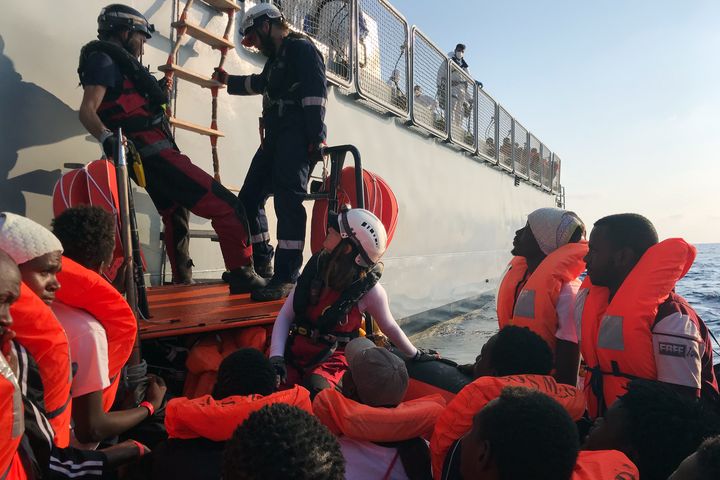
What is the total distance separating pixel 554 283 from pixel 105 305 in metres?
2.14

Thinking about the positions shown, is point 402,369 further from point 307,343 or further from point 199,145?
Result: point 199,145

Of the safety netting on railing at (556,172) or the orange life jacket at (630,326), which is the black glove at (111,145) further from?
the safety netting on railing at (556,172)

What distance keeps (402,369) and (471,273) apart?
8167mm

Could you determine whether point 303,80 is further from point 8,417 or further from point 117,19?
point 8,417

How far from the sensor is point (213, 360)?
2.54 m

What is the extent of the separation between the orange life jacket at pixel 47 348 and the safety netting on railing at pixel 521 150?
39.4 ft

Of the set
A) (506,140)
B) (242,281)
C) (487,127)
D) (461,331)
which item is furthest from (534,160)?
(242,281)

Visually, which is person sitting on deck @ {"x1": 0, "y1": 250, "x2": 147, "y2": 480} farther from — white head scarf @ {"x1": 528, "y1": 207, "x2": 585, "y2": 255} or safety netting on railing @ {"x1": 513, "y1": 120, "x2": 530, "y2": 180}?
safety netting on railing @ {"x1": 513, "y1": 120, "x2": 530, "y2": 180}

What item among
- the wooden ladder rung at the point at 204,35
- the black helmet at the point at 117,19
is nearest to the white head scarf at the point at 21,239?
the black helmet at the point at 117,19

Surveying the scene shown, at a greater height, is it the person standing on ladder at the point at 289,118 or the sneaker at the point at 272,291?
the person standing on ladder at the point at 289,118

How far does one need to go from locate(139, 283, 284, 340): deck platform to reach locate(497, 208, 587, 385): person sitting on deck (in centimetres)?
141

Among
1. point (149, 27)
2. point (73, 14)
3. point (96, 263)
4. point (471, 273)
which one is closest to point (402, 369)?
point (96, 263)

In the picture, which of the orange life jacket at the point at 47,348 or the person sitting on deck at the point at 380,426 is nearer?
the orange life jacket at the point at 47,348

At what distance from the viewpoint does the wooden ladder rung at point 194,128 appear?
3961mm
